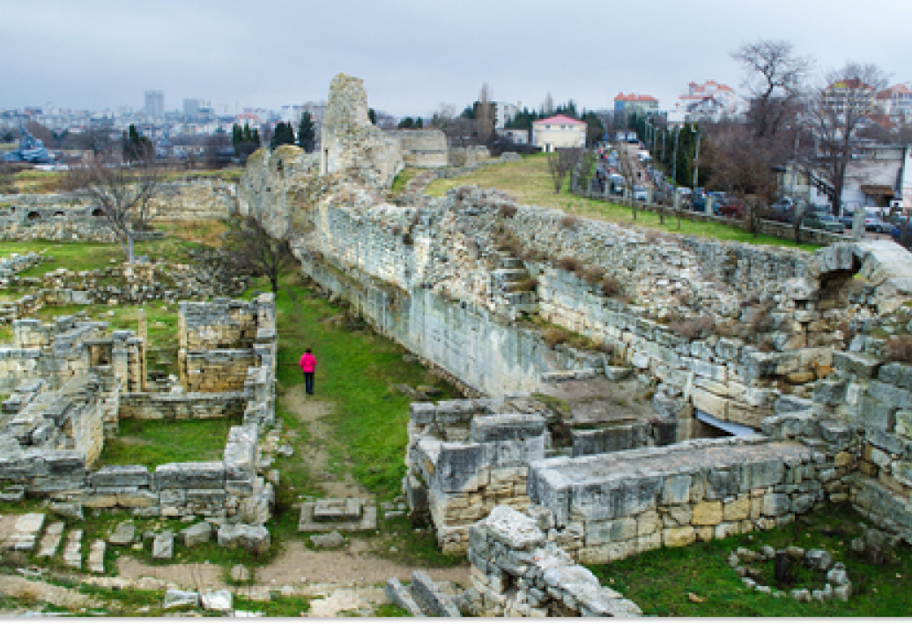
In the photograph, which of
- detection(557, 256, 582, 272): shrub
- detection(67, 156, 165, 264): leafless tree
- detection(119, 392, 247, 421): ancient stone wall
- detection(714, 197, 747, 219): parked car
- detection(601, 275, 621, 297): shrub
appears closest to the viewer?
detection(601, 275, 621, 297): shrub

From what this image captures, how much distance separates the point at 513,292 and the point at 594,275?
2005mm

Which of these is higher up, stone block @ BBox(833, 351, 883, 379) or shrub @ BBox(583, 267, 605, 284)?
shrub @ BBox(583, 267, 605, 284)

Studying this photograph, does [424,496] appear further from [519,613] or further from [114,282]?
[114,282]

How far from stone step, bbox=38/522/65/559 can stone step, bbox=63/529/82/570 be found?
0.10m

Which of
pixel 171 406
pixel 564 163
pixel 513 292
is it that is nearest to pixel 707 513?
pixel 513 292

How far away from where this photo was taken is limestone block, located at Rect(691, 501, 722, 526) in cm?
682

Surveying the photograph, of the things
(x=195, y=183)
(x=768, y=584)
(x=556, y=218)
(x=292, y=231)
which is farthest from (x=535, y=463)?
(x=195, y=183)

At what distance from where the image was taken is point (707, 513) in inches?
270

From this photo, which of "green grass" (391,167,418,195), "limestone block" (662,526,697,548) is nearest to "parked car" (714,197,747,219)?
"limestone block" (662,526,697,548)

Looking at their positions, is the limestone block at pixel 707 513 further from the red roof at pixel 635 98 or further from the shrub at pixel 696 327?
the red roof at pixel 635 98

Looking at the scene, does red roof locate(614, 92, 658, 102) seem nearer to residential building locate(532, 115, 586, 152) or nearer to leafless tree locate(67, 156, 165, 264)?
residential building locate(532, 115, 586, 152)

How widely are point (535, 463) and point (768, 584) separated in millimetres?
2271

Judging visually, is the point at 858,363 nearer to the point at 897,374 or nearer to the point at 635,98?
the point at 897,374

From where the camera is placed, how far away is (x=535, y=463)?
687 cm
